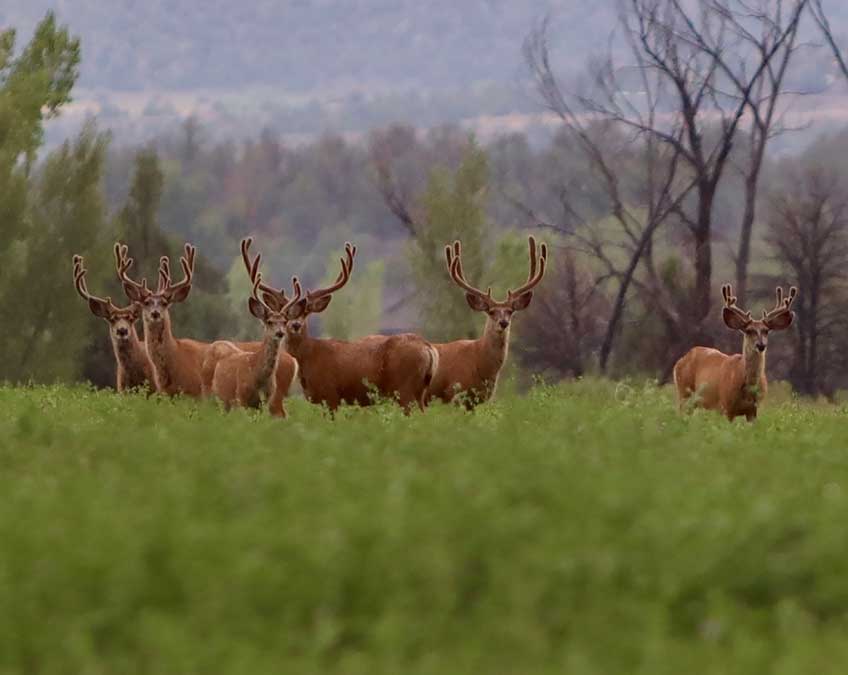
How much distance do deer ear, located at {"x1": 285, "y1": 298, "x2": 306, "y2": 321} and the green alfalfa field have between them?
678cm

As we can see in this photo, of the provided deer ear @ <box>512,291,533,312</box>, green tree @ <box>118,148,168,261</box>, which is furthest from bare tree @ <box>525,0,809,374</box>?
deer ear @ <box>512,291,533,312</box>

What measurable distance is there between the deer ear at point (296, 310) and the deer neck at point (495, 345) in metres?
2.03

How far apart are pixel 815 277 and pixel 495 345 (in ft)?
84.1

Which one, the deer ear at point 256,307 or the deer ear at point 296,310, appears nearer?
the deer ear at point 256,307

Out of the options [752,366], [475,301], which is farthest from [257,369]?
[752,366]

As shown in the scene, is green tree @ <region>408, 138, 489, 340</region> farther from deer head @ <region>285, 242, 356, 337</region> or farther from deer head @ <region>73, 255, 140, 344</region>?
deer head @ <region>285, 242, 356, 337</region>

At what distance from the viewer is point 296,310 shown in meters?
17.4

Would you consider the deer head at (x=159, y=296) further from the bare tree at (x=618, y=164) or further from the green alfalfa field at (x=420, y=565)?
the bare tree at (x=618, y=164)

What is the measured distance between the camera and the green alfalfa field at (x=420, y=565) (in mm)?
6715

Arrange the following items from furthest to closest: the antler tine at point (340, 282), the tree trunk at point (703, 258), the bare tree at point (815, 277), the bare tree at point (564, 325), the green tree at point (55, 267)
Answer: the bare tree at point (564, 325), the bare tree at point (815, 277), the tree trunk at point (703, 258), the green tree at point (55, 267), the antler tine at point (340, 282)

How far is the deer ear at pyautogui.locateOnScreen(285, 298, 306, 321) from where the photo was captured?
17.2 m

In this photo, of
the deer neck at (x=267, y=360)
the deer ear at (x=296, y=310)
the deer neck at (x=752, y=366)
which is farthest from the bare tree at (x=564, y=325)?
the deer neck at (x=267, y=360)

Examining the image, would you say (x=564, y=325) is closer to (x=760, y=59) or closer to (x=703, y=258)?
(x=703, y=258)

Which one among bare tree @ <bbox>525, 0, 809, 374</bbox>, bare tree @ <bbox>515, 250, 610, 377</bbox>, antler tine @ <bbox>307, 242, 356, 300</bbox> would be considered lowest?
bare tree @ <bbox>515, 250, 610, 377</bbox>
